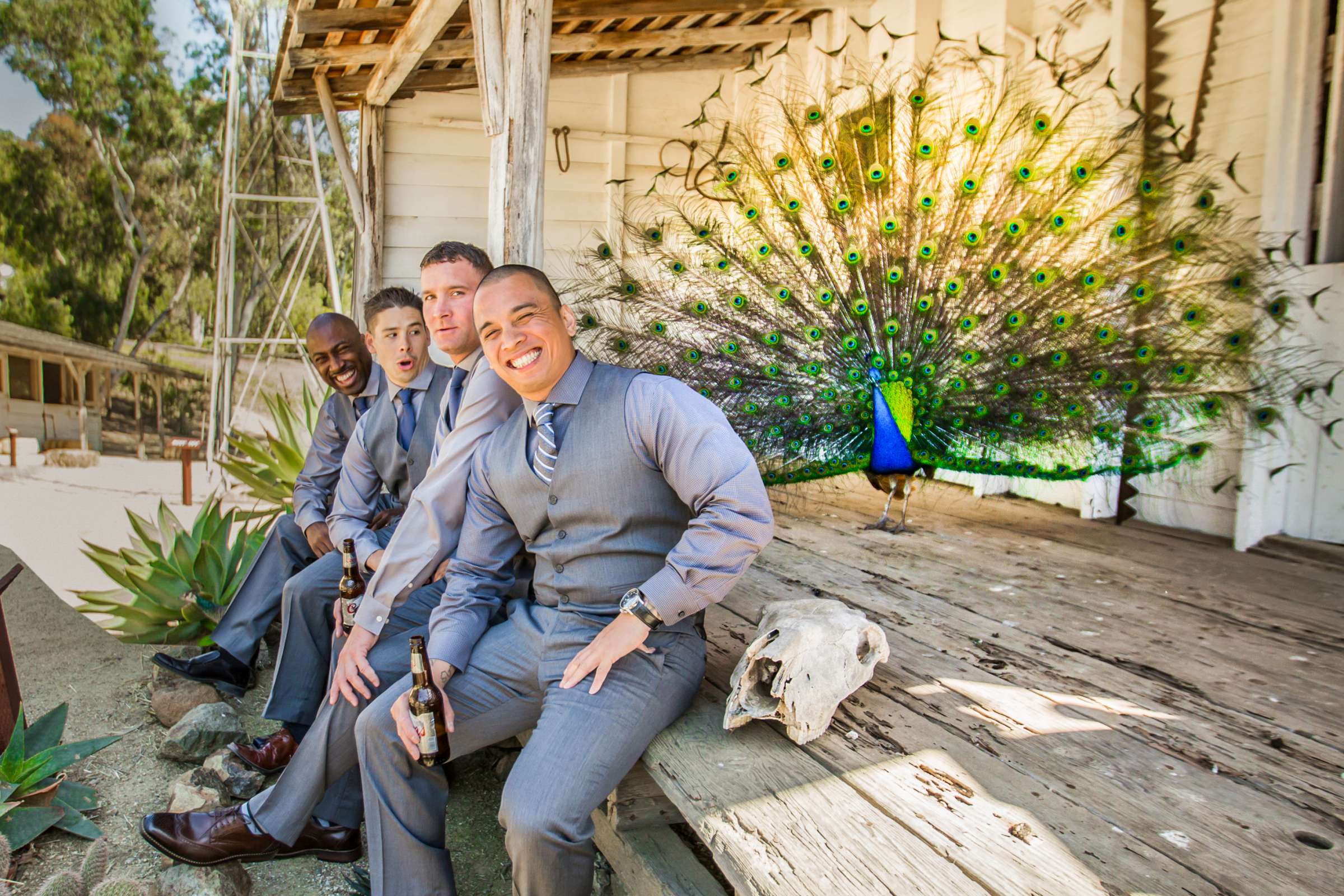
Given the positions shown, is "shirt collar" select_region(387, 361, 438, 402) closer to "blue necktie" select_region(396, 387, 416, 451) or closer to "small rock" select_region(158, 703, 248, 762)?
"blue necktie" select_region(396, 387, 416, 451)

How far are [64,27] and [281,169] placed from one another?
3.42 metres

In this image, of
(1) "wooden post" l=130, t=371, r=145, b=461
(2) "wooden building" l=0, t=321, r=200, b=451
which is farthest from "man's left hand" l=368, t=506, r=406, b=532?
(1) "wooden post" l=130, t=371, r=145, b=461

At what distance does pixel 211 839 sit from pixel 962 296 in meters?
3.55

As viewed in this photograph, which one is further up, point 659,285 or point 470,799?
point 659,285

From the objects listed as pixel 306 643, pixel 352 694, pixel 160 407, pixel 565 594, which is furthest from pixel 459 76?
pixel 160 407

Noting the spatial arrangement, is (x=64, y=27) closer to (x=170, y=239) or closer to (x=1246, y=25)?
(x=170, y=239)

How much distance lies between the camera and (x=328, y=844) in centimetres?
249

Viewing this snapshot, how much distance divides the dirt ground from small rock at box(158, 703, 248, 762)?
7 cm

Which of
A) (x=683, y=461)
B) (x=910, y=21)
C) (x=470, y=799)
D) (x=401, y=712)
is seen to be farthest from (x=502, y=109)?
(x=910, y=21)

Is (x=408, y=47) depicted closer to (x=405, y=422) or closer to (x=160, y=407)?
(x=405, y=422)

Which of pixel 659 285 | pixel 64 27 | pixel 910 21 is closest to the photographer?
pixel 659 285

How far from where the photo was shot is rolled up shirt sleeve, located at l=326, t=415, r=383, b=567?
3.01 m

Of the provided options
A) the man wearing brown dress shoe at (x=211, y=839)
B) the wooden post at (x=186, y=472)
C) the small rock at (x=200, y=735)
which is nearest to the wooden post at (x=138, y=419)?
the wooden post at (x=186, y=472)

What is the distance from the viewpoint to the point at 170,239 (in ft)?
45.3
